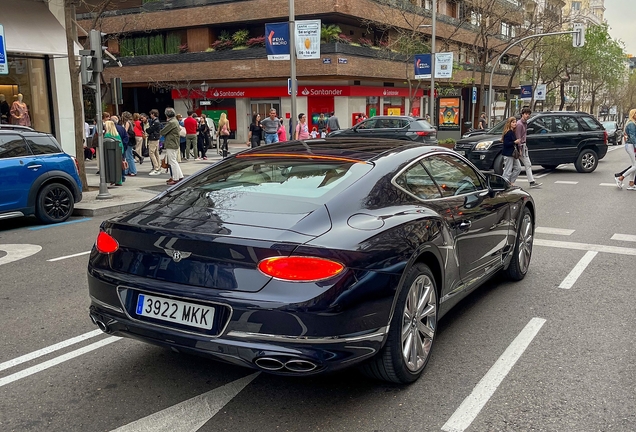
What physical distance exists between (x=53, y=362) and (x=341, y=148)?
2592mm

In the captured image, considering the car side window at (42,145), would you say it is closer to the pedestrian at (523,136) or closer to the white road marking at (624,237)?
the white road marking at (624,237)

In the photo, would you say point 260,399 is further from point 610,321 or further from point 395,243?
point 610,321

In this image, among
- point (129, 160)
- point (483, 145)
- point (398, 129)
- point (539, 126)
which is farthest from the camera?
point (398, 129)

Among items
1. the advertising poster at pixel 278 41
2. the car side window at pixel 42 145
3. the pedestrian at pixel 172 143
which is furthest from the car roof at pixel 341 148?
the advertising poster at pixel 278 41

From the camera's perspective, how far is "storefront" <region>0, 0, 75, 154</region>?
1800 cm

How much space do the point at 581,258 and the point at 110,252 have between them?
5918 millimetres

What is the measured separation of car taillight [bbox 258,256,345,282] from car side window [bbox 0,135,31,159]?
8001mm

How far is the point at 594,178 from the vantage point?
686 inches

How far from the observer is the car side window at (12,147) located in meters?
9.58

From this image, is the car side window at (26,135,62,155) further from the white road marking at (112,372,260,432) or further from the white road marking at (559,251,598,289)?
the white road marking at (559,251,598,289)

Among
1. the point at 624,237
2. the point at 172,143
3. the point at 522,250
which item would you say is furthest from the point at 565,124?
the point at 522,250

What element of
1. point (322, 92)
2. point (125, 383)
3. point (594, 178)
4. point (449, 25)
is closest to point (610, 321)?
point (125, 383)

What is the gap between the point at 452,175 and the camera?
5.02m

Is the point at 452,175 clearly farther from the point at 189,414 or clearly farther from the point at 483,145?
the point at 483,145
